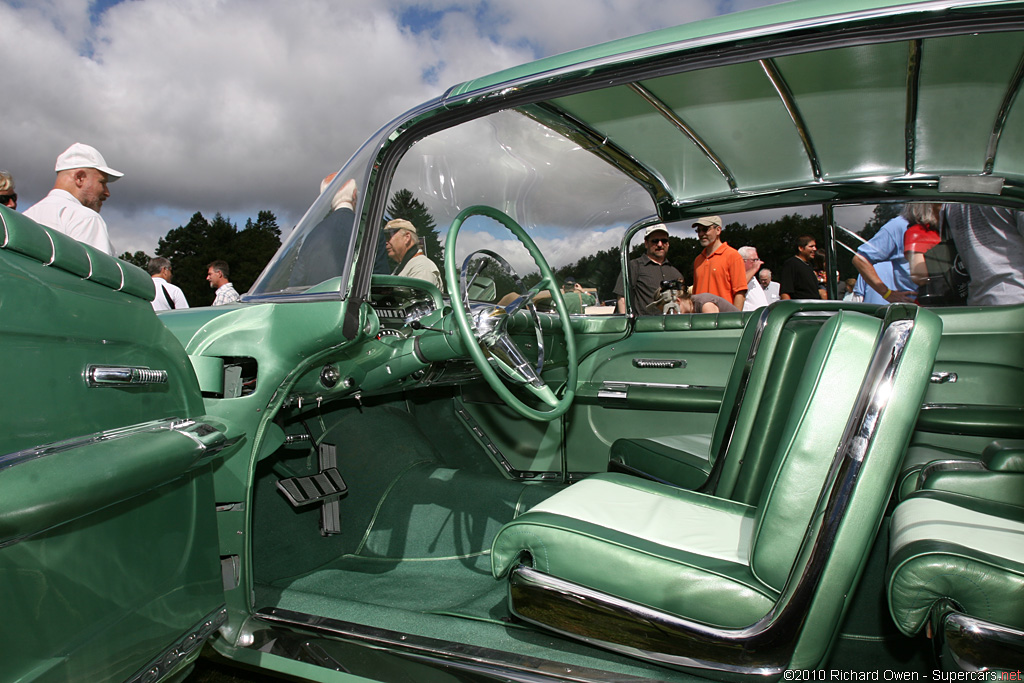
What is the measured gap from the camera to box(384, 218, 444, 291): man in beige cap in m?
2.01

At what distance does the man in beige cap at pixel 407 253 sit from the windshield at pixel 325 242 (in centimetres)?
14

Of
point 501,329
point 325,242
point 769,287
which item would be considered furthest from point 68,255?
point 769,287

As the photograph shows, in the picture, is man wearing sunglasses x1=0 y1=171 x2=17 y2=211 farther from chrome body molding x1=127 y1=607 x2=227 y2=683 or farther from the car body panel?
chrome body molding x1=127 y1=607 x2=227 y2=683

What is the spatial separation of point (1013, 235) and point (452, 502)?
7.68 feet

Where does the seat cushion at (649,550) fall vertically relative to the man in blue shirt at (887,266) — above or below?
below

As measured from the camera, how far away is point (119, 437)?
130cm

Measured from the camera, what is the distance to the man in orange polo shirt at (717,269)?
300 centimetres

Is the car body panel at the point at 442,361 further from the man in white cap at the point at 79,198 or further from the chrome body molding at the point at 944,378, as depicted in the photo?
the man in white cap at the point at 79,198

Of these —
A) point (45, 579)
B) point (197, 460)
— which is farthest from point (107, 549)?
point (197, 460)

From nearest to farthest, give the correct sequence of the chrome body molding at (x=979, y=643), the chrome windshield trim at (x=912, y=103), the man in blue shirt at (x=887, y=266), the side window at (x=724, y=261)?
1. the chrome body molding at (x=979, y=643)
2. the chrome windshield trim at (x=912, y=103)
3. the man in blue shirt at (x=887, y=266)
4. the side window at (x=724, y=261)

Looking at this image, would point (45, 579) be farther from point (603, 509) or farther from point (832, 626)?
point (832, 626)

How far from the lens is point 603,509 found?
5.27ft

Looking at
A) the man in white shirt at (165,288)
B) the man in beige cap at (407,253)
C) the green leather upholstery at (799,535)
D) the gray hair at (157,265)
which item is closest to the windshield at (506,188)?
the man in beige cap at (407,253)

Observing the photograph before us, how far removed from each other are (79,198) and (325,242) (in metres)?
1.97
